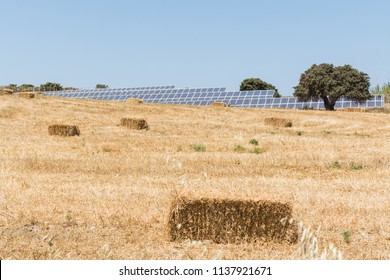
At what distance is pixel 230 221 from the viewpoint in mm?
9438

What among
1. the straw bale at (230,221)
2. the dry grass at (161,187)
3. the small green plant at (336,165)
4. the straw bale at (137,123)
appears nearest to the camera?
the dry grass at (161,187)

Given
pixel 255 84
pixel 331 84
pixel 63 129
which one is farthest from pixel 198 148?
pixel 255 84

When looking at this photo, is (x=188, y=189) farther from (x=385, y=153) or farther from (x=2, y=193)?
(x=385, y=153)

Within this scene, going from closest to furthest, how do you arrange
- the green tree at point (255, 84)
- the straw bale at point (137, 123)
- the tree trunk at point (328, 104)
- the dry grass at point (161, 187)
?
the dry grass at point (161, 187) < the straw bale at point (137, 123) < the tree trunk at point (328, 104) < the green tree at point (255, 84)

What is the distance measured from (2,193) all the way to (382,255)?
8.66m

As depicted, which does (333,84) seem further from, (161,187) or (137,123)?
(161,187)

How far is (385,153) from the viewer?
22.7 m

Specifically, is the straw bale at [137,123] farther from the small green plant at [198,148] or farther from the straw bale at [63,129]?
the small green plant at [198,148]

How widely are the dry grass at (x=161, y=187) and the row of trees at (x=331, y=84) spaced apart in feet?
130

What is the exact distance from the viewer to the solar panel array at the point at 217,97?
2918 inches

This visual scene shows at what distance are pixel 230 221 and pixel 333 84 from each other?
211 feet

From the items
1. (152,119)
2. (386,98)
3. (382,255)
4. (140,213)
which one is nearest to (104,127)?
(152,119)

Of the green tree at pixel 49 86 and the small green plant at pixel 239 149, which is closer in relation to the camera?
the small green plant at pixel 239 149

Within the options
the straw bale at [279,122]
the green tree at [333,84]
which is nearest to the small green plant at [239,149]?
the straw bale at [279,122]
